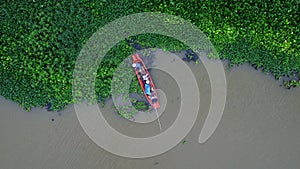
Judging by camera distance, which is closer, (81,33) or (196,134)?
(81,33)

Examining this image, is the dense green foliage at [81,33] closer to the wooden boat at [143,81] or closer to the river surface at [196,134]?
the wooden boat at [143,81]

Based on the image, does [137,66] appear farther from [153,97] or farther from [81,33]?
[81,33]

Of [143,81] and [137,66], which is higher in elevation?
[137,66]

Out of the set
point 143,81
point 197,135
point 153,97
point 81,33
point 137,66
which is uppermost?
point 81,33

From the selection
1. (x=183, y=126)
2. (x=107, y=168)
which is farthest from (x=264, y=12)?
(x=107, y=168)

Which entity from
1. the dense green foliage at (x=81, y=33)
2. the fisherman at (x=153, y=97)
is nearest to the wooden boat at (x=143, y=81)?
the fisherman at (x=153, y=97)

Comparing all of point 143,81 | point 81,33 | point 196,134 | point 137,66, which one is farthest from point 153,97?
point 81,33
